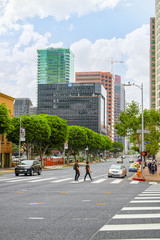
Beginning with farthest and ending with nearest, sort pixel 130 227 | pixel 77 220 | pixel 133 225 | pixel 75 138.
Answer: pixel 75 138 < pixel 77 220 < pixel 133 225 < pixel 130 227

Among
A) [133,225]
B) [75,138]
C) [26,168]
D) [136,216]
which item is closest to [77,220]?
[133,225]

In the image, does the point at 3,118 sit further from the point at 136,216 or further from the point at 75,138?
the point at 75,138

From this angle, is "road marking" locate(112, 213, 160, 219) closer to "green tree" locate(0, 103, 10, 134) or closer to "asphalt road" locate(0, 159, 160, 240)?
"asphalt road" locate(0, 159, 160, 240)

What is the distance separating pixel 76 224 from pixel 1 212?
140 inches

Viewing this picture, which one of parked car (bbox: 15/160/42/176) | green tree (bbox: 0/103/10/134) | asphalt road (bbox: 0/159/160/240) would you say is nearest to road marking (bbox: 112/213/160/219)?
asphalt road (bbox: 0/159/160/240)

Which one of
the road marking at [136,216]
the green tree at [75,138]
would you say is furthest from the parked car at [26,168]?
the green tree at [75,138]

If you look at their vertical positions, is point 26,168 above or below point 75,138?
below

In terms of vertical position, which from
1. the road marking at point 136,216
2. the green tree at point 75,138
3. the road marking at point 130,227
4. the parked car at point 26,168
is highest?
the green tree at point 75,138

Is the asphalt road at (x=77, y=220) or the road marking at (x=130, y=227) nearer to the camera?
the asphalt road at (x=77, y=220)

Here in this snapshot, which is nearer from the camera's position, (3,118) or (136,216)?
(136,216)

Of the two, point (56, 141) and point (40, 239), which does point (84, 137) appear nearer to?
point (56, 141)

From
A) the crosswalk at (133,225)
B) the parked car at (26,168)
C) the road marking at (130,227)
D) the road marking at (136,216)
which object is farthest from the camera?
the parked car at (26,168)

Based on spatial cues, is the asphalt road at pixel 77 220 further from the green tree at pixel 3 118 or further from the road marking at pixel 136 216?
the green tree at pixel 3 118

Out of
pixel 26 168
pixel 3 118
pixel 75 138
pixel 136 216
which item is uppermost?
pixel 3 118
